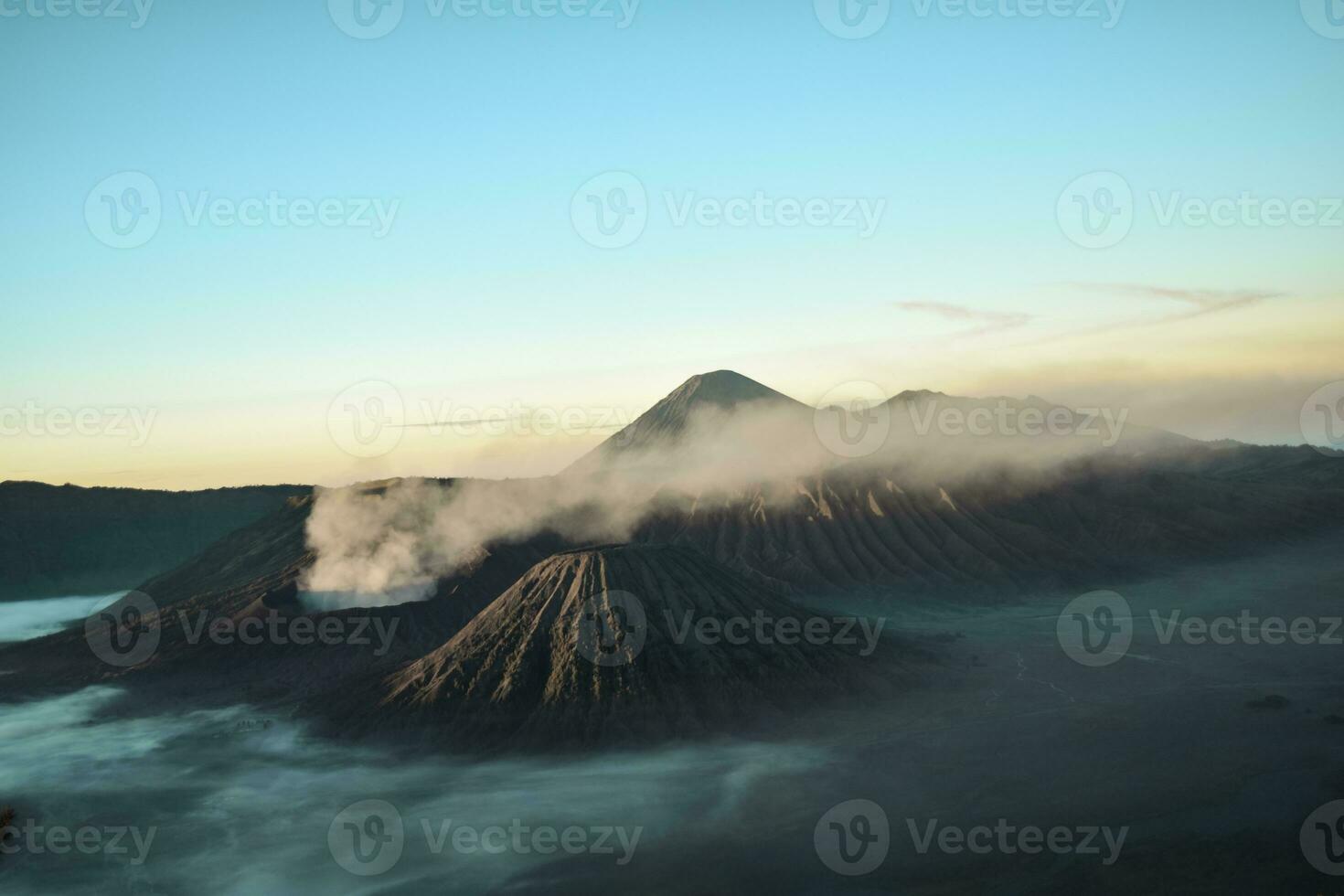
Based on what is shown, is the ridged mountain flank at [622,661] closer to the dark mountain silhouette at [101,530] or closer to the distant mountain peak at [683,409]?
the distant mountain peak at [683,409]

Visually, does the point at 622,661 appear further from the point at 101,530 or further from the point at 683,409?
the point at 101,530

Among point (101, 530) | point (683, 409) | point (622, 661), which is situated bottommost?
point (622, 661)

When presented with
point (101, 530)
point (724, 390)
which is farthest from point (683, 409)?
point (101, 530)

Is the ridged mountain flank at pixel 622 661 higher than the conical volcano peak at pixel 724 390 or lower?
lower

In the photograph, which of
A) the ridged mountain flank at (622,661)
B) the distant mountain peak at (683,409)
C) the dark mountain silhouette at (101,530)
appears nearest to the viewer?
the ridged mountain flank at (622,661)

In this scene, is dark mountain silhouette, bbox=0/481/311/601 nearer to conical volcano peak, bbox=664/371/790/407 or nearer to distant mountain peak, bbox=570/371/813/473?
distant mountain peak, bbox=570/371/813/473

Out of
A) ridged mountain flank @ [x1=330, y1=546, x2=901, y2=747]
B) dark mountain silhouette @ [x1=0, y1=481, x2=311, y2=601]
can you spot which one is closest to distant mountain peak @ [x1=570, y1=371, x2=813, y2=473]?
dark mountain silhouette @ [x1=0, y1=481, x2=311, y2=601]

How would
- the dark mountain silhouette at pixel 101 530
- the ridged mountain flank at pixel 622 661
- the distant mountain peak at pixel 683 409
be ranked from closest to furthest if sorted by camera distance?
the ridged mountain flank at pixel 622 661, the distant mountain peak at pixel 683 409, the dark mountain silhouette at pixel 101 530

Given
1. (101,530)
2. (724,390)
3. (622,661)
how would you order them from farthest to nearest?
(101,530), (724,390), (622,661)

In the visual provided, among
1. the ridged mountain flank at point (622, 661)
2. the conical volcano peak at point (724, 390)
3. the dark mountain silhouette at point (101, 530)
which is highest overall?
the conical volcano peak at point (724, 390)

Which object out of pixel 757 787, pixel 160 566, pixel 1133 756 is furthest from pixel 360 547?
pixel 160 566

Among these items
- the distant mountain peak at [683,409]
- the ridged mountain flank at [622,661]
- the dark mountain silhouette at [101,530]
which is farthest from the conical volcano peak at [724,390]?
the ridged mountain flank at [622,661]

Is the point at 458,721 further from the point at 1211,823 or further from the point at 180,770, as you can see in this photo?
the point at 1211,823
